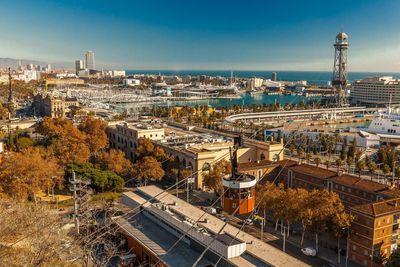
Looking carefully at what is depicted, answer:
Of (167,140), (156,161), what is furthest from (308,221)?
(167,140)

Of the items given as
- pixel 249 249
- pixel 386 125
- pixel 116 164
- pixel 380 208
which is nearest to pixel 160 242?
pixel 249 249

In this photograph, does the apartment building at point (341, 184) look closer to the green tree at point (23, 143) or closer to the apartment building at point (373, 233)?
the apartment building at point (373, 233)

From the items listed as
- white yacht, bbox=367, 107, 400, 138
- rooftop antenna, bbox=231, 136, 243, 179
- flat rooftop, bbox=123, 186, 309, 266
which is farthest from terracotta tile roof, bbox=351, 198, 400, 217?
white yacht, bbox=367, 107, 400, 138

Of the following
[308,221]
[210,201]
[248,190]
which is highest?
[248,190]

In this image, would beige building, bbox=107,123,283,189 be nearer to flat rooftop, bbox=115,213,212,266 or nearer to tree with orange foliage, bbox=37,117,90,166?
tree with orange foliage, bbox=37,117,90,166

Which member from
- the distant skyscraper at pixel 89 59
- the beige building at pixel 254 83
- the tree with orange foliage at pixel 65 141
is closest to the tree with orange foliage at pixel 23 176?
the tree with orange foliage at pixel 65 141

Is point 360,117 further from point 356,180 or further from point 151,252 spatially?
point 151,252
